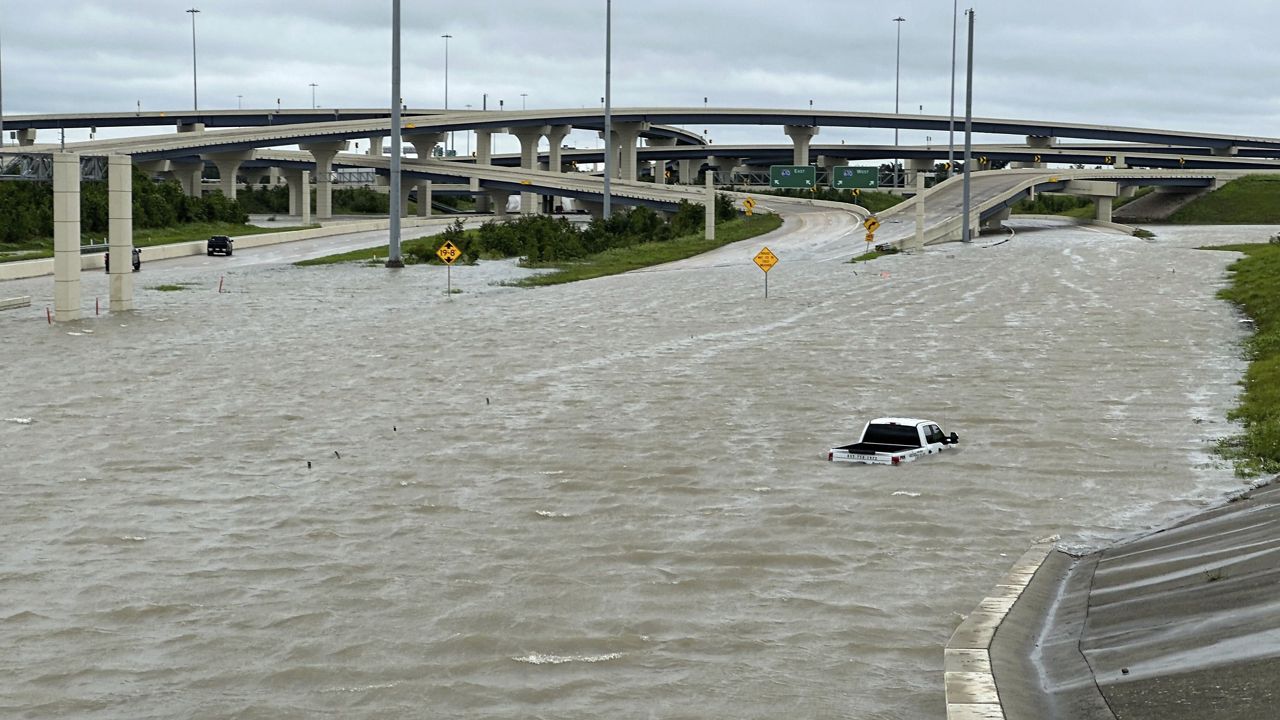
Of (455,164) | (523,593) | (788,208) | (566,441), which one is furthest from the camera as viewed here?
(455,164)

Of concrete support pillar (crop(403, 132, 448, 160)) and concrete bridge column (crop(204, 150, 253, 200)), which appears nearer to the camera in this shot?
concrete bridge column (crop(204, 150, 253, 200))

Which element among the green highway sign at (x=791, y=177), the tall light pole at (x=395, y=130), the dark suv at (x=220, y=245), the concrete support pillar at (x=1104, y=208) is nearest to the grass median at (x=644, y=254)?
the tall light pole at (x=395, y=130)

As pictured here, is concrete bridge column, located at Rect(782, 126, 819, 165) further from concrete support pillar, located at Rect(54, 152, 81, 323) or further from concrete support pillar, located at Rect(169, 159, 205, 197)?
concrete support pillar, located at Rect(54, 152, 81, 323)

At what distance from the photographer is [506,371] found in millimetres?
40406

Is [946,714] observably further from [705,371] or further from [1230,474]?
[705,371]

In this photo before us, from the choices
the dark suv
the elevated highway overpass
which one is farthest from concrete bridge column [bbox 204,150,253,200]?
the dark suv

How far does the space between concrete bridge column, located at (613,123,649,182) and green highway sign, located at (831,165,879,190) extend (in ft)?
117

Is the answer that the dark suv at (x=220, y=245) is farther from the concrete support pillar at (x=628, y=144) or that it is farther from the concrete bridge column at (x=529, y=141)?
the concrete support pillar at (x=628, y=144)

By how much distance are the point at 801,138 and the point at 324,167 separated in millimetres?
60407

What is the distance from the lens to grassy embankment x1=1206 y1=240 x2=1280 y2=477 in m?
27.8

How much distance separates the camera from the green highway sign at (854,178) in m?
145

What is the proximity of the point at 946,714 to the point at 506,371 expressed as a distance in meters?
26.9

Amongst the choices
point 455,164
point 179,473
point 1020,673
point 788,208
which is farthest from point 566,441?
point 455,164

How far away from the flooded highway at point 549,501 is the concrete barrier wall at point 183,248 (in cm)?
2294
